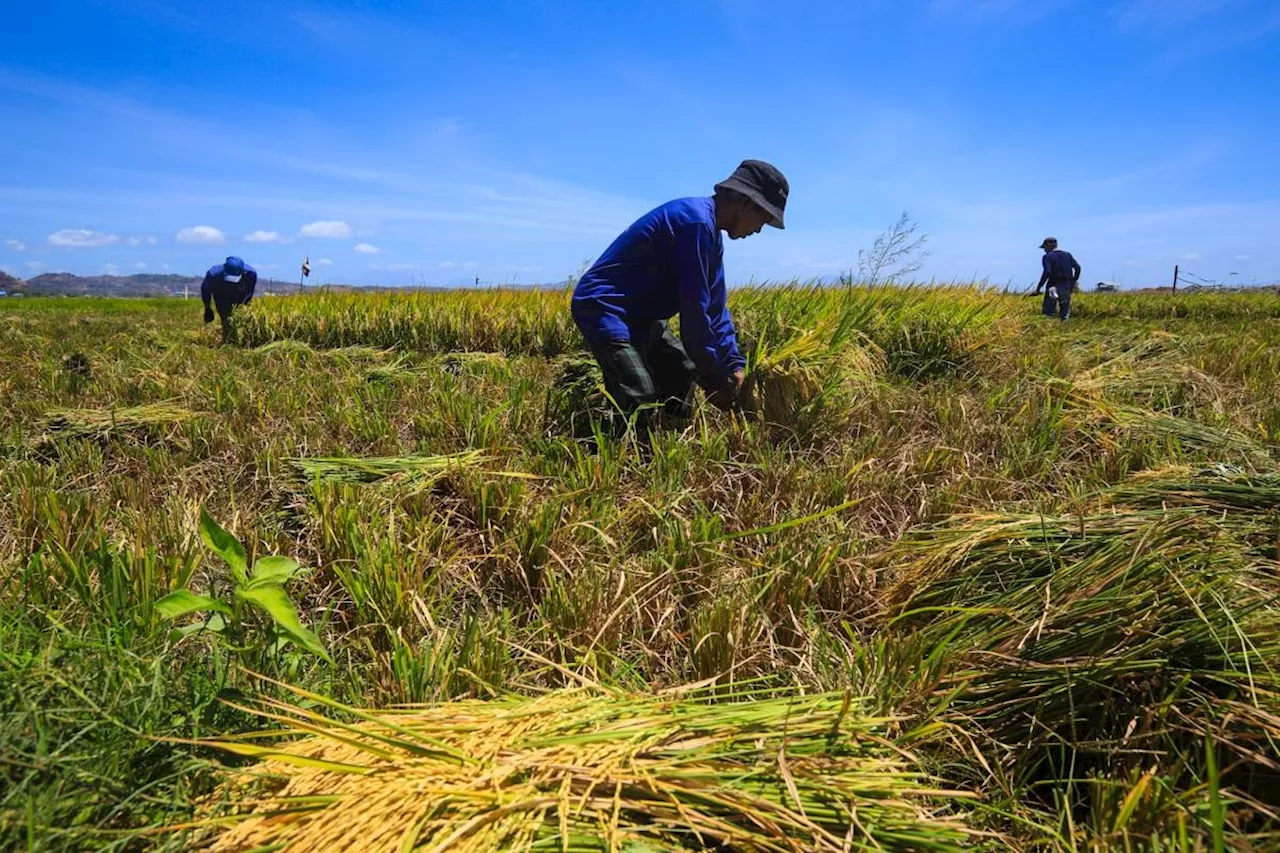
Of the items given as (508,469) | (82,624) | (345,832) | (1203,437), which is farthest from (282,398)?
(1203,437)

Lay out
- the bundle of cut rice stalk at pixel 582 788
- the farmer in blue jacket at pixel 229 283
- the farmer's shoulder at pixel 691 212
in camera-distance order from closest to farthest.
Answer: the bundle of cut rice stalk at pixel 582 788 → the farmer's shoulder at pixel 691 212 → the farmer in blue jacket at pixel 229 283

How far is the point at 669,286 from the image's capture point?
342cm

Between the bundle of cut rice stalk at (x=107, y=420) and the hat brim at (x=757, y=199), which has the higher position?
the hat brim at (x=757, y=199)

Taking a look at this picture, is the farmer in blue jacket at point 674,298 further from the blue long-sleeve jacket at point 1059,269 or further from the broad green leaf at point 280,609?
the blue long-sleeve jacket at point 1059,269

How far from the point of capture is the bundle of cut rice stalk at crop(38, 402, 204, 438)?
325cm

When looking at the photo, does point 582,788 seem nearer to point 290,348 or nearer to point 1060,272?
point 290,348

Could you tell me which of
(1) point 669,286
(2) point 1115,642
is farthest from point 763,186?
(2) point 1115,642

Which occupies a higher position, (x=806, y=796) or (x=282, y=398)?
(x=282, y=398)

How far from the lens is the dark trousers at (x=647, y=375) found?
319cm

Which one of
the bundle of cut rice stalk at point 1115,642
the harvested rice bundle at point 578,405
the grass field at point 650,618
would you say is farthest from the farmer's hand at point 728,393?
the bundle of cut rice stalk at point 1115,642

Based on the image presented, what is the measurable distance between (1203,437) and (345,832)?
352 cm

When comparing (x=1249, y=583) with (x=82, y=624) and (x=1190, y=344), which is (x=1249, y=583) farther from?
(x=1190, y=344)

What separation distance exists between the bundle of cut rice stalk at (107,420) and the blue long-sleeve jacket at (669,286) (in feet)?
7.16

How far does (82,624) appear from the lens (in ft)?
4.71
